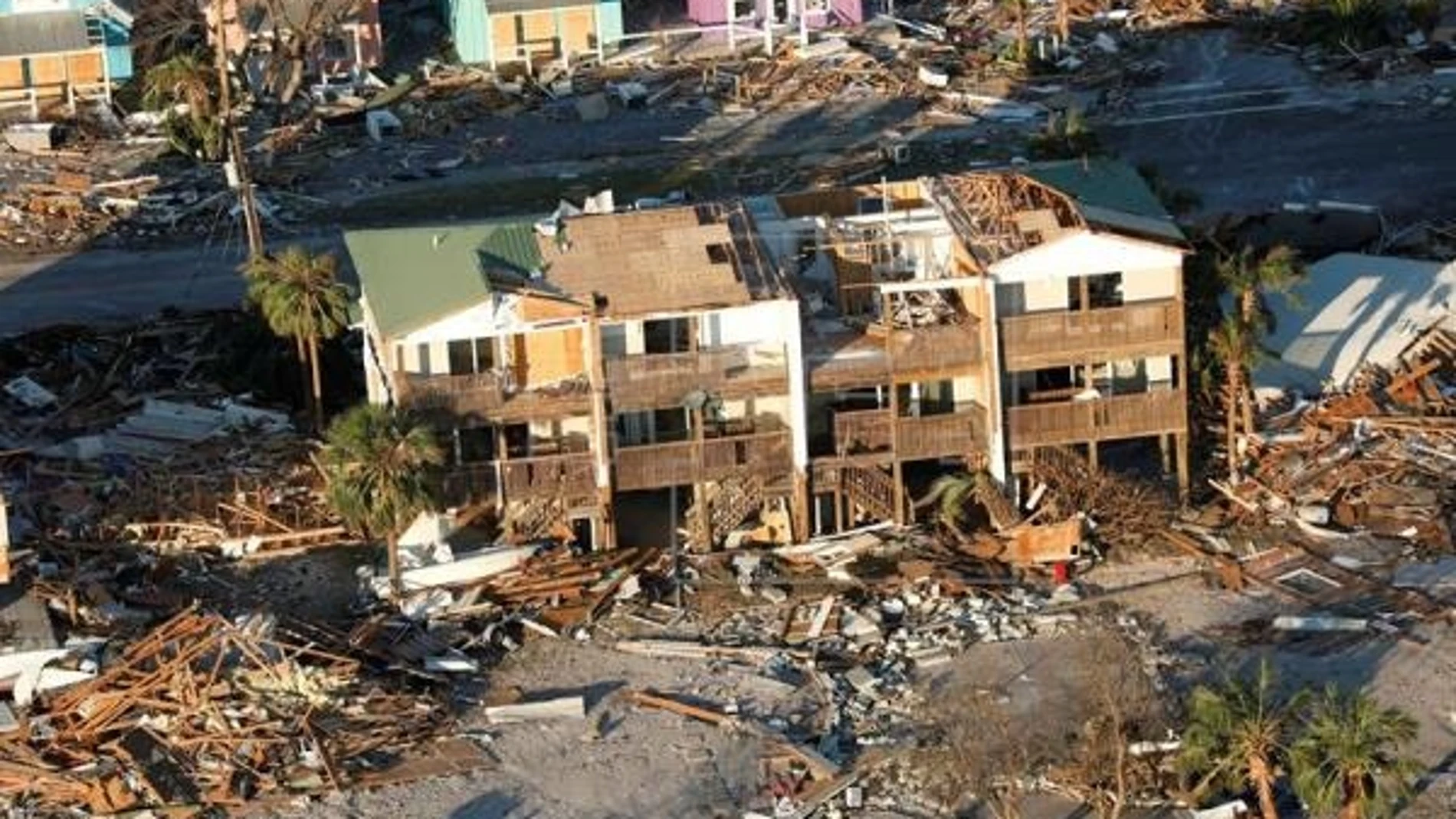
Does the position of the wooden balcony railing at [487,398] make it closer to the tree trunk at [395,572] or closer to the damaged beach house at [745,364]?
the damaged beach house at [745,364]

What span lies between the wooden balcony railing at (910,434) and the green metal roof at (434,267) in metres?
6.05

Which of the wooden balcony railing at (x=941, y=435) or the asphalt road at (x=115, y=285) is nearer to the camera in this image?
the wooden balcony railing at (x=941, y=435)

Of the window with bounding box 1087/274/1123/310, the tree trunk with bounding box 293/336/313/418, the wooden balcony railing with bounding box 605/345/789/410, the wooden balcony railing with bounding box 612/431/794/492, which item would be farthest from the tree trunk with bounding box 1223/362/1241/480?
the tree trunk with bounding box 293/336/313/418

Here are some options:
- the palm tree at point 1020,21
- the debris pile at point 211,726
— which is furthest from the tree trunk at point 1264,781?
the palm tree at point 1020,21

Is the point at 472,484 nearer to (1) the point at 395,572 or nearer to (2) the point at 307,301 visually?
(1) the point at 395,572

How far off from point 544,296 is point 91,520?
8900 mm

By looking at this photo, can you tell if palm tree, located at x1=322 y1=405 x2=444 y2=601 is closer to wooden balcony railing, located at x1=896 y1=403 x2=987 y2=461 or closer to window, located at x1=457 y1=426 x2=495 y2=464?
window, located at x1=457 y1=426 x2=495 y2=464

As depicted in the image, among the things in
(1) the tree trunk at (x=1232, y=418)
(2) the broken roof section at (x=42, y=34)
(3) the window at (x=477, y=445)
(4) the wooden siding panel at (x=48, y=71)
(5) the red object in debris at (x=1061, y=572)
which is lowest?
(5) the red object in debris at (x=1061, y=572)

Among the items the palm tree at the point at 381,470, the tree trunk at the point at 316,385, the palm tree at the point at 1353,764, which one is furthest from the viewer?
the tree trunk at the point at 316,385

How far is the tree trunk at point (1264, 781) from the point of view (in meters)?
42.7

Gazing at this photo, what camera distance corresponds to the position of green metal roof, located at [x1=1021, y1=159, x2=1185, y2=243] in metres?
54.8

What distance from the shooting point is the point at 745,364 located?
53.5 meters

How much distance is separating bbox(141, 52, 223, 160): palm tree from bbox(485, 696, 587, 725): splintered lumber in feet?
104

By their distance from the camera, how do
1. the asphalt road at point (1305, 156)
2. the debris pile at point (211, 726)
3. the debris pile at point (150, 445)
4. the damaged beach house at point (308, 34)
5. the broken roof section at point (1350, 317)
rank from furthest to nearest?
1. the damaged beach house at point (308, 34)
2. the asphalt road at point (1305, 156)
3. the broken roof section at point (1350, 317)
4. the debris pile at point (150, 445)
5. the debris pile at point (211, 726)
